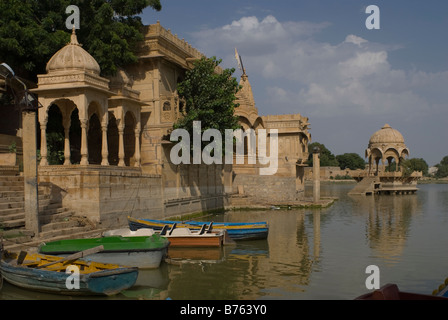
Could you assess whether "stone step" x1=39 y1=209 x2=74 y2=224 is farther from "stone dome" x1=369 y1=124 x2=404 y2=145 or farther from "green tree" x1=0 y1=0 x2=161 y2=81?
"stone dome" x1=369 y1=124 x2=404 y2=145

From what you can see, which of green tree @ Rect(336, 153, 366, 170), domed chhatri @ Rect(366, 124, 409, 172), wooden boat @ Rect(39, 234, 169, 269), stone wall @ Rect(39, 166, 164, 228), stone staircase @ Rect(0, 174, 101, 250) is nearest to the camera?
wooden boat @ Rect(39, 234, 169, 269)

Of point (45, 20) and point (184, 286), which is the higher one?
point (45, 20)

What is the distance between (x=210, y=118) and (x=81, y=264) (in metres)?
13.4

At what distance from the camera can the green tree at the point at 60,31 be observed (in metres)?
18.6

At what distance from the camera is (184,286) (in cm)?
1145

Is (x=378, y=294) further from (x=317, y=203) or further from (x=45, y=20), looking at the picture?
(x=317, y=203)

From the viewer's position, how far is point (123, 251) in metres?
12.3

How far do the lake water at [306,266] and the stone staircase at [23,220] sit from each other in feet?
7.42

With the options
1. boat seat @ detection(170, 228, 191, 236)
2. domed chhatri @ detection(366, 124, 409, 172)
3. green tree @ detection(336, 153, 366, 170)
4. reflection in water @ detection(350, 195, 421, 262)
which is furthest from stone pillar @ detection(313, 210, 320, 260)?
green tree @ detection(336, 153, 366, 170)

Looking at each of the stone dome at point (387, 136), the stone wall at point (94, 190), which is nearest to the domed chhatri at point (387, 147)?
the stone dome at point (387, 136)

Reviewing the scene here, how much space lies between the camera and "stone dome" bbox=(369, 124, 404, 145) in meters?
55.5

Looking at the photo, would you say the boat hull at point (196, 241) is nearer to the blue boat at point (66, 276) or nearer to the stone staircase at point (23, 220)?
the stone staircase at point (23, 220)

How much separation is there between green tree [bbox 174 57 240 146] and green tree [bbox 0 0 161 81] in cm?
343
